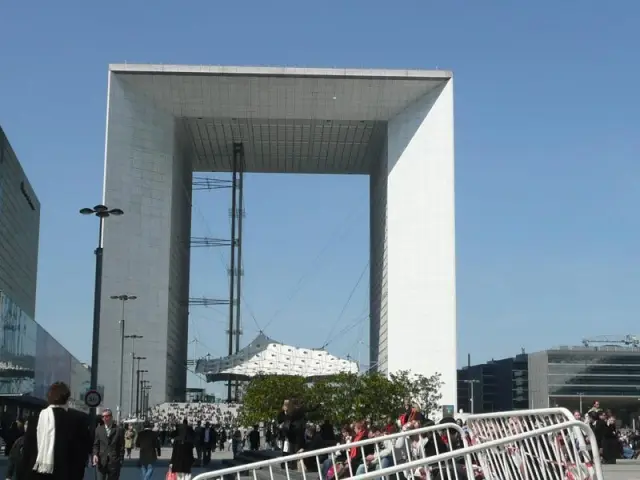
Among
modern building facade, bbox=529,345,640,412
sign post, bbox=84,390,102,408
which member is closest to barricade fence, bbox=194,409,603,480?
sign post, bbox=84,390,102,408

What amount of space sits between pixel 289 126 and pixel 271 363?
19.2 metres

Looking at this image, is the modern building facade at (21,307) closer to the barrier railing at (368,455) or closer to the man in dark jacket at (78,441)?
the barrier railing at (368,455)

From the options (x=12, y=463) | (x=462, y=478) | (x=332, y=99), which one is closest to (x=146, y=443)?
(x=12, y=463)

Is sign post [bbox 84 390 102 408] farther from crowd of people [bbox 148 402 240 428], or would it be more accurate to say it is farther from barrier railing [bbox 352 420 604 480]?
crowd of people [bbox 148 402 240 428]

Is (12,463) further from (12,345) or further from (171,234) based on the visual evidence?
(171,234)

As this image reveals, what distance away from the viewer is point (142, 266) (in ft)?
232


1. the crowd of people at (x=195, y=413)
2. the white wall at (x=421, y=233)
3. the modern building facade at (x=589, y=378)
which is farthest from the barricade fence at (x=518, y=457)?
the modern building facade at (x=589, y=378)

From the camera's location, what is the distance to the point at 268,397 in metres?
67.6

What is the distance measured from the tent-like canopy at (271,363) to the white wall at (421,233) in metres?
13.2

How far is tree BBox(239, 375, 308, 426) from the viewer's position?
6600 cm

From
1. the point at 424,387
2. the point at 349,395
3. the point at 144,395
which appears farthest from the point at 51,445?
the point at 144,395

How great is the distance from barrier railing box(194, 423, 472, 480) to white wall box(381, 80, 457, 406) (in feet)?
186

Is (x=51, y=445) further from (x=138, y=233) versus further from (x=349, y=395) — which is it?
(x=138, y=233)

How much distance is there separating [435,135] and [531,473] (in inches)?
2513
